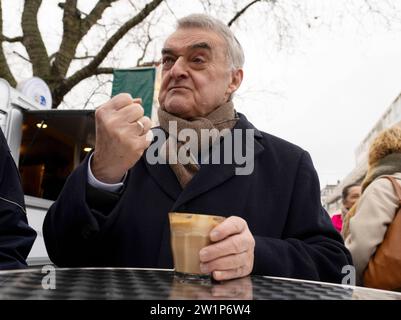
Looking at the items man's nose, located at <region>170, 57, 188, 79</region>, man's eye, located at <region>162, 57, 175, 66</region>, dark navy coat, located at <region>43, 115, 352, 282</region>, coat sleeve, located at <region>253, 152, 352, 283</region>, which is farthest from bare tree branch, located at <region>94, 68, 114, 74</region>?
coat sleeve, located at <region>253, 152, 352, 283</region>

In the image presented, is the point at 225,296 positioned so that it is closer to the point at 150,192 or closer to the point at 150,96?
the point at 150,192

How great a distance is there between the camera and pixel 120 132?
128 cm

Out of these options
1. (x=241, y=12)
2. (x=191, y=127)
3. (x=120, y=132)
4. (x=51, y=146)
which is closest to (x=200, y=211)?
(x=191, y=127)

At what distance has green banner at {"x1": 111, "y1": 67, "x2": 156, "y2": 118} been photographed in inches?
283

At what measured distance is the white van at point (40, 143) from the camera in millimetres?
5066

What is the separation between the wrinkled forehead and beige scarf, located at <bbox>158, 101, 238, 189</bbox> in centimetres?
27

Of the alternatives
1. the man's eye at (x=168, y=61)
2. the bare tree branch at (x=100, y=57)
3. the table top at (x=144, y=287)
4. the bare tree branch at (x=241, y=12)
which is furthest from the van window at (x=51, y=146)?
the bare tree branch at (x=241, y=12)

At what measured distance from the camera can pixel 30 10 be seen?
9.29 m

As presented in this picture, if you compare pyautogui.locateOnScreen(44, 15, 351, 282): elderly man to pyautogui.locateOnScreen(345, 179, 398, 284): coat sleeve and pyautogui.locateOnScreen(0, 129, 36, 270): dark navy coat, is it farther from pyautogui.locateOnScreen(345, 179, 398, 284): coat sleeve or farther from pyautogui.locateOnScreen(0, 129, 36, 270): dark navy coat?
pyautogui.locateOnScreen(345, 179, 398, 284): coat sleeve

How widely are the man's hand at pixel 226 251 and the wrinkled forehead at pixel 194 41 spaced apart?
1093 mm

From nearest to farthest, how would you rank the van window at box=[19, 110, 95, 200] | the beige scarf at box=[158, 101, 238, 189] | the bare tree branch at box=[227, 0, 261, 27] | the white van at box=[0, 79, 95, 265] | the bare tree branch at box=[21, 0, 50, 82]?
the beige scarf at box=[158, 101, 238, 189], the white van at box=[0, 79, 95, 265], the van window at box=[19, 110, 95, 200], the bare tree branch at box=[21, 0, 50, 82], the bare tree branch at box=[227, 0, 261, 27]

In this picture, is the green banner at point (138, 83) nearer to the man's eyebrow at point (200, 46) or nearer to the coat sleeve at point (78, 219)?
the man's eyebrow at point (200, 46)

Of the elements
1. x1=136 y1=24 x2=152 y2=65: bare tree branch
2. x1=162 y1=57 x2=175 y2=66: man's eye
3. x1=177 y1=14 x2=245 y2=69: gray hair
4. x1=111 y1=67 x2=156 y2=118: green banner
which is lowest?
x1=162 y1=57 x2=175 y2=66: man's eye
